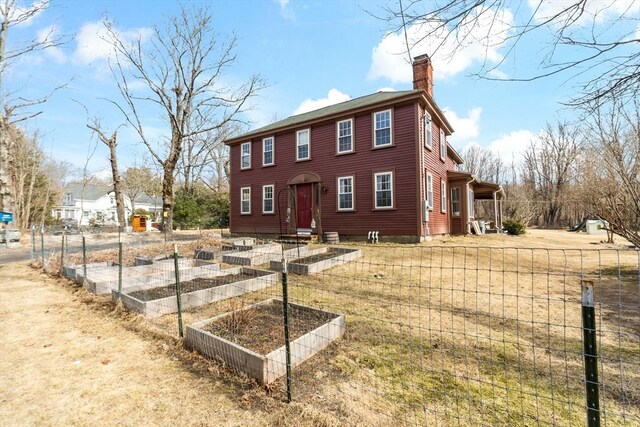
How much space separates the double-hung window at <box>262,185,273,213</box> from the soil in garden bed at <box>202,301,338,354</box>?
12.5 meters

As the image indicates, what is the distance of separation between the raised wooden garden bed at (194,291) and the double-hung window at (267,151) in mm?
10754

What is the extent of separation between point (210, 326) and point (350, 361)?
187 centimetres

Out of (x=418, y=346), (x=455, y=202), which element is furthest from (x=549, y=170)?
(x=418, y=346)

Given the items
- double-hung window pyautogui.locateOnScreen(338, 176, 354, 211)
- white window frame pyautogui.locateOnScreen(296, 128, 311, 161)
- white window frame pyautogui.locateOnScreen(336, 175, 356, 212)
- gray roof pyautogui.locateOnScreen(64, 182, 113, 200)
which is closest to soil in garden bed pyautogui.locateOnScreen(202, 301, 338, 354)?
white window frame pyautogui.locateOnScreen(336, 175, 356, 212)

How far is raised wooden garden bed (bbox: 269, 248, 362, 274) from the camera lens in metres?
7.41

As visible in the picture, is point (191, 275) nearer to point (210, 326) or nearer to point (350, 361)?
point (210, 326)

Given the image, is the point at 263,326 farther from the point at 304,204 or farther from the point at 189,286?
the point at 304,204

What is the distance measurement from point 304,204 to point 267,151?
13.9 ft

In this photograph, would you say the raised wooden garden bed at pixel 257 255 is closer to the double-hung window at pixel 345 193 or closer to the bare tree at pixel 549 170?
the double-hung window at pixel 345 193

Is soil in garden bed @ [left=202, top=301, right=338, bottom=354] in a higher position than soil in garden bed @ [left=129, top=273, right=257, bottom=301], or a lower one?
lower

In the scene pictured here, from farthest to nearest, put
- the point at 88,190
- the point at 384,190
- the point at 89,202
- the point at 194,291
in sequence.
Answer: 1. the point at 88,190
2. the point at 89,202
3. the point at 384,190
4. the point at 194,291

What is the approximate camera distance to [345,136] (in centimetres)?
1418

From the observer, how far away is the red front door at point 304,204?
15.2m

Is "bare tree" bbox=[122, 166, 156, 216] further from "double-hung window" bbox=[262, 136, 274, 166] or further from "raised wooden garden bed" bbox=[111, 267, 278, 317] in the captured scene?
"raised wooden garden bed" bbox=[111, 267, 278, 317]
